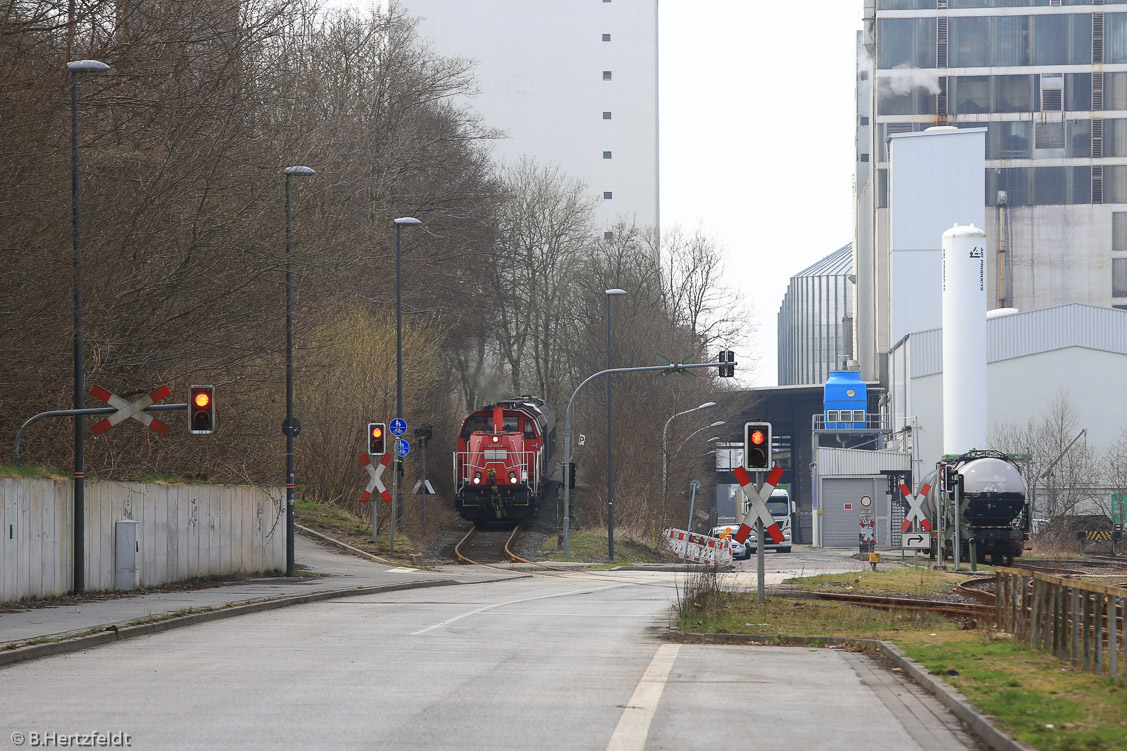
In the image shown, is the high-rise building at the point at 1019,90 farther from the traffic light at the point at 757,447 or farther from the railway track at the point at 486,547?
the traffic light at the point at 757,447

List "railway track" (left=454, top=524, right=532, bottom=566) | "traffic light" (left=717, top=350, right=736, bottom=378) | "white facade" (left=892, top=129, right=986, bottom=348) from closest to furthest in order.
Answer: "railway track" (left=454, top=524, right=532, bottom=566) < "traffic light" (left=717, top=350, right=736, bottom=378) < "white facade" (left=892, top=129, right=986, bottom=348)

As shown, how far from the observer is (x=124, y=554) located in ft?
74.8

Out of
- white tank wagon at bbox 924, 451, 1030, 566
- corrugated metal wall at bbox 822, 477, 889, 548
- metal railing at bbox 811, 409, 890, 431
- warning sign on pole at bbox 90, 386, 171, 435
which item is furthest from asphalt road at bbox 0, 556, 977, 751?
metal railing at bbox 811, 409, 890, 431

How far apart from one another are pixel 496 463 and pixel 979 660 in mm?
33490

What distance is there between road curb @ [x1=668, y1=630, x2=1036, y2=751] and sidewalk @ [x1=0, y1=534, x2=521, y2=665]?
736 cm

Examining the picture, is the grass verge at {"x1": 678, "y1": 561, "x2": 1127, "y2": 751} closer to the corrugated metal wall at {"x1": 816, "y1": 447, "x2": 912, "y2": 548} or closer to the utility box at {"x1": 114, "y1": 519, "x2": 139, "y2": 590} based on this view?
the utility box at {"x1": 114, "y1": 519, "x2": 139, "y2": 590}

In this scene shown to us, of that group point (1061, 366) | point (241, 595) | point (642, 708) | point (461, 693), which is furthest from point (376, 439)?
point (1061, 366)

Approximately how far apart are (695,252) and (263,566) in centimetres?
4835

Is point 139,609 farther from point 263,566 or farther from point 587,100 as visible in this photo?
point 587,100

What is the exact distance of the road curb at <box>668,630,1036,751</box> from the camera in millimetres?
8742

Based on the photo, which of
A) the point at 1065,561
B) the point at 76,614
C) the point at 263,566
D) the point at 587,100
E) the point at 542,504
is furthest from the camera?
the point at 587,100

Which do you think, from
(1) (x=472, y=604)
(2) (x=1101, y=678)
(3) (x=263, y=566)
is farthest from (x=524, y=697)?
(3) (x=263, y=566)

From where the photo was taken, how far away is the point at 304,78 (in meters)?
44.6

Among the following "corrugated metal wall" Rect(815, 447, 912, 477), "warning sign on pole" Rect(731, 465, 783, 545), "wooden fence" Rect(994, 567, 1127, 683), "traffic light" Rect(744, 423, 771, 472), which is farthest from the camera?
"corrugated metal wall" Rect(815, 447, 912, 477)
